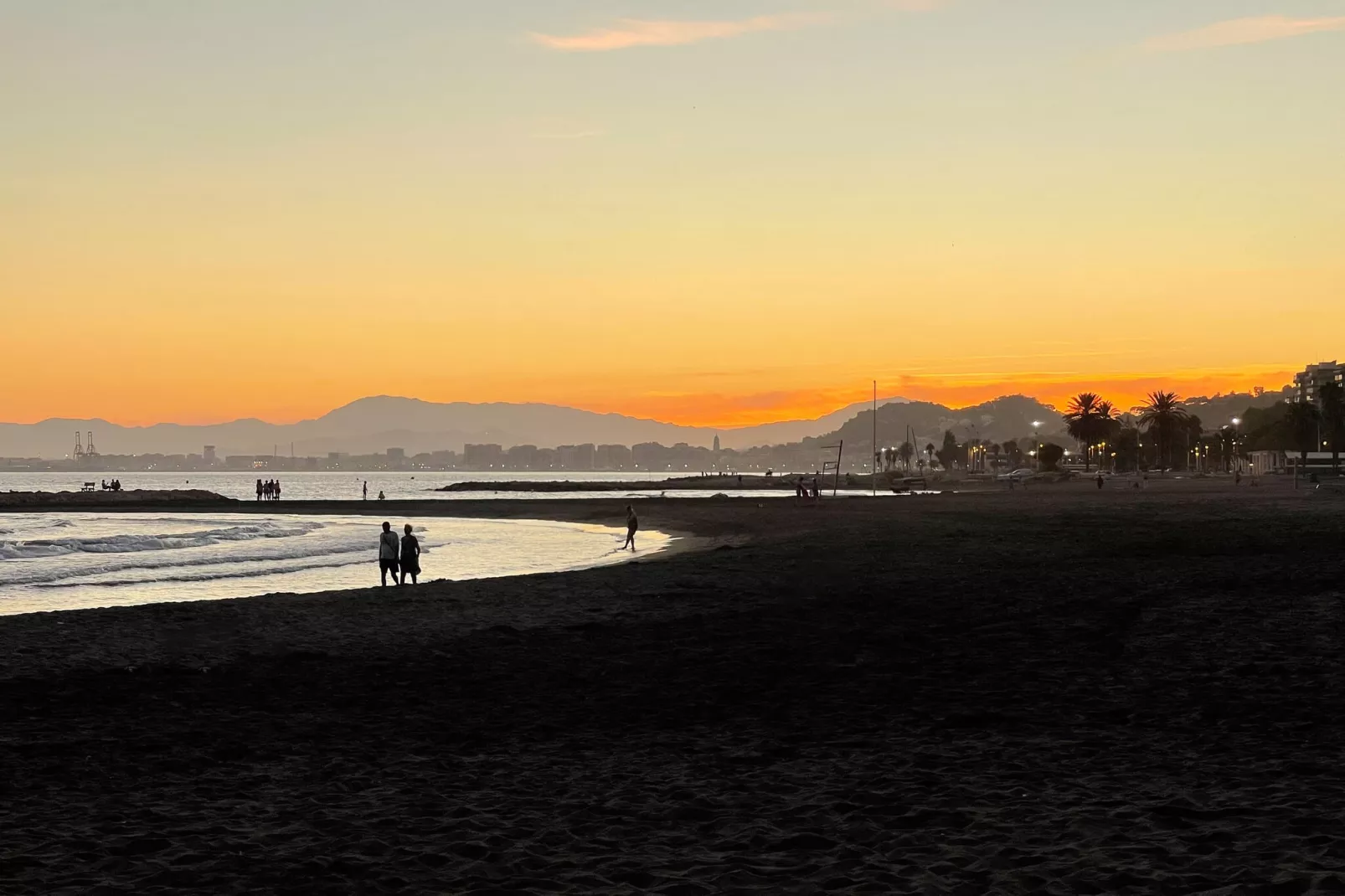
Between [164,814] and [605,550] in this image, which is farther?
[605,550]

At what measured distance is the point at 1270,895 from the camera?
630 cm

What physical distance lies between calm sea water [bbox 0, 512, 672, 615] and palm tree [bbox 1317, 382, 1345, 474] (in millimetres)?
116501

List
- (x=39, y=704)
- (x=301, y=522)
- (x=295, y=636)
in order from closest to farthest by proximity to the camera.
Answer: (x=39, y=704)
(x=295, y=636)
(x=301, y=522)

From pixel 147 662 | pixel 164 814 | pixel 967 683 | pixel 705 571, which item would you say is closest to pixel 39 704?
pixel 147 662

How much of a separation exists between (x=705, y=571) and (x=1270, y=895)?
72.5ft

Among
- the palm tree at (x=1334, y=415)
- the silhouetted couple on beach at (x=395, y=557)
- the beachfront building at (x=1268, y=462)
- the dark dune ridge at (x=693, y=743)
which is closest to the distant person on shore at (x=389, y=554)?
the silhouetted couple on beach at (x=395, y=557)

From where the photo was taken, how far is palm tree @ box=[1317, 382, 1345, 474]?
14388 cm

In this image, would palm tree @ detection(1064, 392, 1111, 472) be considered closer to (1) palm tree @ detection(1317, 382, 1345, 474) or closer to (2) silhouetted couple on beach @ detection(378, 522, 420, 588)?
(1) palm tree @ detection(1317, 382, 1345, 474)

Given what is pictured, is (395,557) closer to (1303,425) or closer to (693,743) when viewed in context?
(693,743)

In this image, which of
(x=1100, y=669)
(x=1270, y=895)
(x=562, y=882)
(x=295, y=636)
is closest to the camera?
(x=1270, y=895)

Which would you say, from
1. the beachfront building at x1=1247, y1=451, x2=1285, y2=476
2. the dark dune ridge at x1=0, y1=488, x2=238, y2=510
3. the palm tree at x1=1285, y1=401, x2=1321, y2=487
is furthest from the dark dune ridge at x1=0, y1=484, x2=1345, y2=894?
the beachfront building at x1=1247, y1=451, x2=1285, y2=476

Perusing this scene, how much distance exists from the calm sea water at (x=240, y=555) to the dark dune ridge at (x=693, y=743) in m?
9.06

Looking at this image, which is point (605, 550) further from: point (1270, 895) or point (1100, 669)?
point (1270, 895)

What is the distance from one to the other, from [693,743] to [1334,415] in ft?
512
